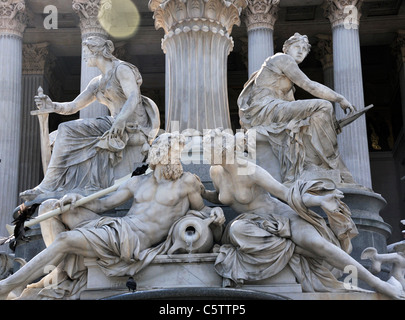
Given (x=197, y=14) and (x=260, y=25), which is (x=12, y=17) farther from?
(x=197, y=14)

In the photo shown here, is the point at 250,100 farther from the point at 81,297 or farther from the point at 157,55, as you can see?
the point at 157,55

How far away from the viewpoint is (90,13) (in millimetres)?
30797

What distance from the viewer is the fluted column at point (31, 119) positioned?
3494 centimetres

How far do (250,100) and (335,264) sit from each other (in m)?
5.90

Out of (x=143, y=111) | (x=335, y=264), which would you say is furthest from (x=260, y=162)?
(x=335, y=264)

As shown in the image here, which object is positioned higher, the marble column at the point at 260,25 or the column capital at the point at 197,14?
the marble column at the point at 260,25

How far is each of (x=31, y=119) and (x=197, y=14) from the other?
935 inches

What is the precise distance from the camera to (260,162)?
45.2 feet

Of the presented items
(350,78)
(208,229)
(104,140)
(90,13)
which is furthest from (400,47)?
(208,229)

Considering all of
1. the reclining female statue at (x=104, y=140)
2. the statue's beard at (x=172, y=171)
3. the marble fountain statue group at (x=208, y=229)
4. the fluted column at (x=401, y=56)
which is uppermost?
the fluted column at (x=401, y=56)

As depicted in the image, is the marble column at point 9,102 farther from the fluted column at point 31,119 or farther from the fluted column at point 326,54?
the fluted column at point 326,54

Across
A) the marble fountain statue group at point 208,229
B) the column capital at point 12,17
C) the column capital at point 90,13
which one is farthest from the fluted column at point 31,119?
the marble fountain statue group at point 208,229

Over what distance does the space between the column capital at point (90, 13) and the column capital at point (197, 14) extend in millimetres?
17123

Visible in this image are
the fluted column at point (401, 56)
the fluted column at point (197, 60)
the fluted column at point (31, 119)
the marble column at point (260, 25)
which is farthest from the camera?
the fluted column at point (401, 56)
